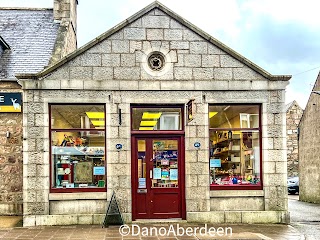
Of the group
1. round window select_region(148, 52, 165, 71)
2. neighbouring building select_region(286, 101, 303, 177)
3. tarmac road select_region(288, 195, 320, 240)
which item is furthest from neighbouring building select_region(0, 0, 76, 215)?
neighbouring building select_region(286, 101, 303, 177)

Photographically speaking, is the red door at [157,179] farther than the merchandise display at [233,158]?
No

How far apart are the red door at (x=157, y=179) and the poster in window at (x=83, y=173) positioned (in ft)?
4.00

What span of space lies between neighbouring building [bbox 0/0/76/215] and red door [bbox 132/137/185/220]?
2.70 metres

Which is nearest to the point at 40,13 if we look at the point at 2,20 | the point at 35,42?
the point at 2,20

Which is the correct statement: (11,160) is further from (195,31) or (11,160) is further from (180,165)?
(195,31)

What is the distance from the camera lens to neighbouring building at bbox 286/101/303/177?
147ft

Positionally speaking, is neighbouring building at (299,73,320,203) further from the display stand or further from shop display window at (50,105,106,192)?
the display stand

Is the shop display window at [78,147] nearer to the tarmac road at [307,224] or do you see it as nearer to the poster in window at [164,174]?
the poster in window at [164,174]

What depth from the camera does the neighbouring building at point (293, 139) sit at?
44938 millimetres

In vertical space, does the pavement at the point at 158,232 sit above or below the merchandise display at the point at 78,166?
below

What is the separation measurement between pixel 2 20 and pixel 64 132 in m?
8.22

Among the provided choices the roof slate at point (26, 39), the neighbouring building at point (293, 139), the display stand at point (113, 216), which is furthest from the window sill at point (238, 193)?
the neighbouring building at point (293, 139)

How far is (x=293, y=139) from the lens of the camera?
45.4 m

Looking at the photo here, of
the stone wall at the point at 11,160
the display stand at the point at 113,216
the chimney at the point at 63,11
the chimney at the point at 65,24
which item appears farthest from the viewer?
the chimney at the point at 63,11
